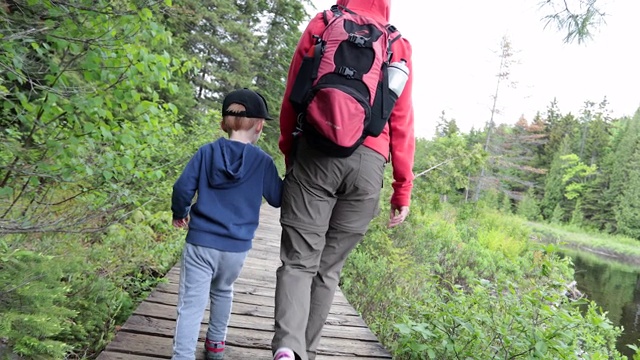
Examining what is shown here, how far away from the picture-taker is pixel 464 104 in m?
30.4

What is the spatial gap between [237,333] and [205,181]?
130 cm

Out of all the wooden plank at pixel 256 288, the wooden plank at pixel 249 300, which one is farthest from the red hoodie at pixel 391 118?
the wooden plank at pixel 256 288

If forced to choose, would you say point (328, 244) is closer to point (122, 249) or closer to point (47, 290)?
point (47, 290)

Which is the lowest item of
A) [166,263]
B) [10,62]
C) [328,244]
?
[166,263]

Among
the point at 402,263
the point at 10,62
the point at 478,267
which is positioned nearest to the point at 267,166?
the point at 10,62

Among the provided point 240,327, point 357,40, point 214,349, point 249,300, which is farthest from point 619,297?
point 357,40

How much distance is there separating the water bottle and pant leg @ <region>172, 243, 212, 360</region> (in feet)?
4.00

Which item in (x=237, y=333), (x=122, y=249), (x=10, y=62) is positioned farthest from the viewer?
(x=122, y=249)

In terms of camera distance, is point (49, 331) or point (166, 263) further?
point (166, 263)

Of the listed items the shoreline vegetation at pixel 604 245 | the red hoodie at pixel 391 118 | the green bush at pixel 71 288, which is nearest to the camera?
the green bush at pixel 71 288

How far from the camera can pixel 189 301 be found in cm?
204

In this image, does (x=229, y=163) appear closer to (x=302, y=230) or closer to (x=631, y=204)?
(x=302, y=230)

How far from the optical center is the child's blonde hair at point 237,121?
2.20 metres

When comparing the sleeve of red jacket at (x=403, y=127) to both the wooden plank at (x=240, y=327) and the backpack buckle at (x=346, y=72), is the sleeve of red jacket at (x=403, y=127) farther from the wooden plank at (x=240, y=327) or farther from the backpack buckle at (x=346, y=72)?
the wooden plank at (x=240, y=327)
